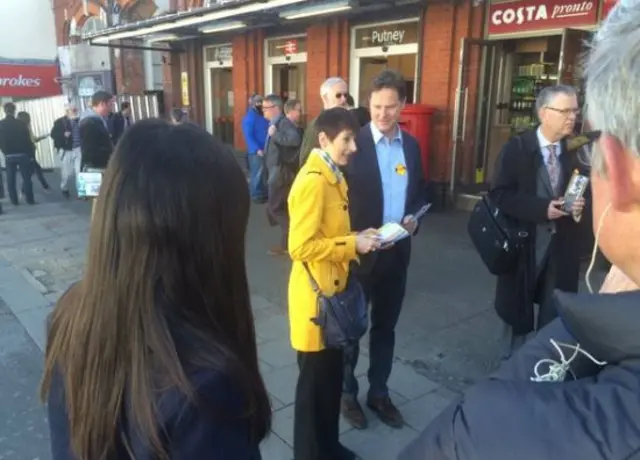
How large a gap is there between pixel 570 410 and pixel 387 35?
9.47m

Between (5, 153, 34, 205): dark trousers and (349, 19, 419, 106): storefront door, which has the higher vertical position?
(349, 19, 419, 106): storefront door

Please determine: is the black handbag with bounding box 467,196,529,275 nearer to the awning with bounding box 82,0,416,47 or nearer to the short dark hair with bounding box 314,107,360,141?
the short dark hair with bounding box 314,107,360,141

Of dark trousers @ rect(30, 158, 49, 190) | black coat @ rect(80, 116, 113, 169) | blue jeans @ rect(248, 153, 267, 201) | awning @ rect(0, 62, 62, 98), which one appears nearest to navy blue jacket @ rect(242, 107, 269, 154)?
blue jeans @ rect(248, 153, 267, 201)

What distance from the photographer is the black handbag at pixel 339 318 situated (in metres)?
2.36

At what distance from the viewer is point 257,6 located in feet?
29.2

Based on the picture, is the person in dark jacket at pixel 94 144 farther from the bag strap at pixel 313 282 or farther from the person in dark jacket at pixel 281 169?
the bag strap at pixel 313 282

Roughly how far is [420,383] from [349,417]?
70 cm

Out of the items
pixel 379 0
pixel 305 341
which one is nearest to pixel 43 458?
pixel 305 341

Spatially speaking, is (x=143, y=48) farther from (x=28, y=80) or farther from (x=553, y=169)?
(x=553, y=169)

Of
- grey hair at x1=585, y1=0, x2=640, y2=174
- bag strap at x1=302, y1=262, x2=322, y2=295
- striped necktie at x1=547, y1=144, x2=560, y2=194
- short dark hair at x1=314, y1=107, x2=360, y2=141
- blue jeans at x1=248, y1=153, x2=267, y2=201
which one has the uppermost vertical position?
grey hair at x1=585, y1=0, x2=640, y2=174

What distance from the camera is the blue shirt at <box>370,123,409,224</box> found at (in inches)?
115

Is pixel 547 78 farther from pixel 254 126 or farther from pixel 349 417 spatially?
pixel 349 417

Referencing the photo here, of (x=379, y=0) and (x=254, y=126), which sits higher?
(x=379, y=0)

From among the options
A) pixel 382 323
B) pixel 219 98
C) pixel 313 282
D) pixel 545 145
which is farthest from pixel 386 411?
pixel 219 98
